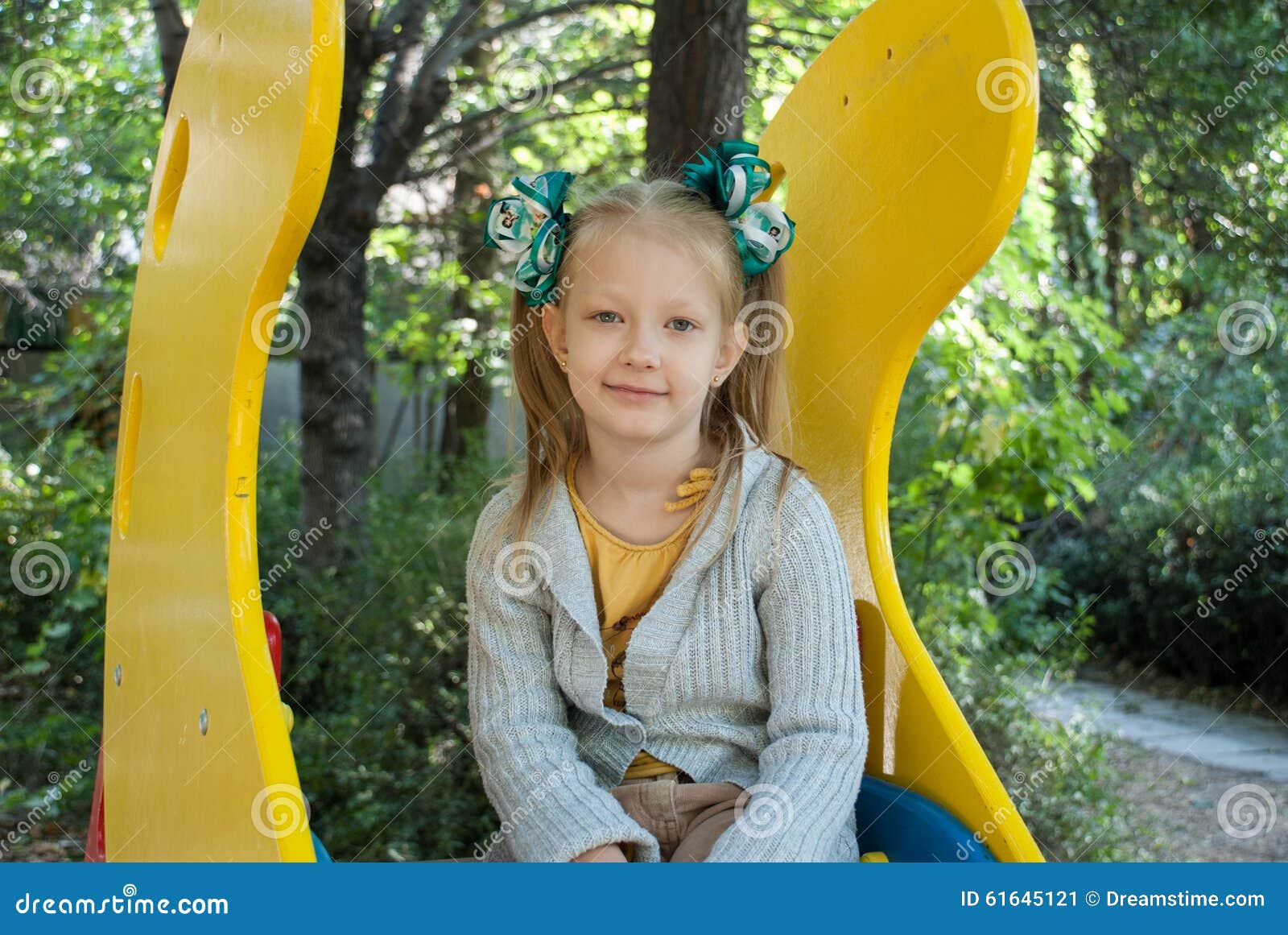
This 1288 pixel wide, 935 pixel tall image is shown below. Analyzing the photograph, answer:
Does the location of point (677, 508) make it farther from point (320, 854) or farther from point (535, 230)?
point (320, 854)

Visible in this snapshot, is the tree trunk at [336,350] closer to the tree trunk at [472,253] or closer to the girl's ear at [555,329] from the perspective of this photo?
the tree trunk at [472,253]

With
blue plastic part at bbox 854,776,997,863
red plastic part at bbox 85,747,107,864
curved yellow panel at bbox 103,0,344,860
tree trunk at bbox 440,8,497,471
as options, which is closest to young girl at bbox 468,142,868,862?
blue plastic part at bbox 854,776,997,863

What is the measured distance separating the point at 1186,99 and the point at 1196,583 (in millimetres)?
3228

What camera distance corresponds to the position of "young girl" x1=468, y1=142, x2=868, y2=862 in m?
1.68

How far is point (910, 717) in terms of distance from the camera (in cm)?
187

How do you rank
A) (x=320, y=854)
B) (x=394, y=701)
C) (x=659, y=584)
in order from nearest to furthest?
1. (x=320, y=854)
2. (x=659, y=584)
3. (x=394, y=701)

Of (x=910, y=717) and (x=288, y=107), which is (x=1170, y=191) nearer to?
(x=910, y=717)

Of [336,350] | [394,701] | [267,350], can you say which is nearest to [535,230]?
[267,350]

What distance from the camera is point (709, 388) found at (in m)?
1.88

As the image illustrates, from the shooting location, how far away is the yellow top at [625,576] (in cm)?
183

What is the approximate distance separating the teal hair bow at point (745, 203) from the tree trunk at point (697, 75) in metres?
1.50

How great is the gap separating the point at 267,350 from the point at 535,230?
24.0 inches

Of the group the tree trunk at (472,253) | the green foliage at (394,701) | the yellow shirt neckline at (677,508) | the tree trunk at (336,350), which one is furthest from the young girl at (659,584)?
the tree trunk at (472,253)

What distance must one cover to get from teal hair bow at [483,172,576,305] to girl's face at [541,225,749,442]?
0.33ft
